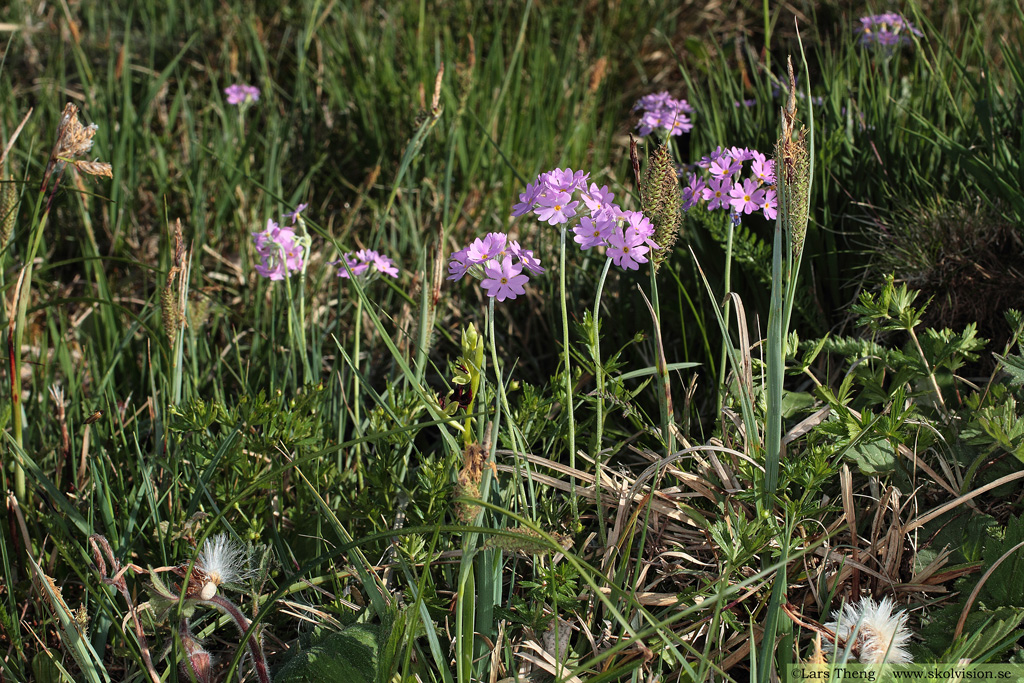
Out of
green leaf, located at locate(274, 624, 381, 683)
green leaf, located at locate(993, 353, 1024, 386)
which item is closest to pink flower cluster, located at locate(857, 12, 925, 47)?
green leaf, located at locate(993, 353, 1024, 386)

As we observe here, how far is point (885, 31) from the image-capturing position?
8.18 feet

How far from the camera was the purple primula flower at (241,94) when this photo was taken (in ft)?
9.08

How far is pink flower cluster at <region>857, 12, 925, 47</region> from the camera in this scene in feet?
7.93

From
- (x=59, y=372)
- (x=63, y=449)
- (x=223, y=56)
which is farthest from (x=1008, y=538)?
(x=223, y=56)

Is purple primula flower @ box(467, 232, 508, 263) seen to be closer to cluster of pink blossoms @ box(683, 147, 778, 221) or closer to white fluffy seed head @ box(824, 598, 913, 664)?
cluster of pink blossoms @ box(683, 147, 778, 221)

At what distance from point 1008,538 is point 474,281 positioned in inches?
61.9

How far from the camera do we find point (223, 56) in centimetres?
328

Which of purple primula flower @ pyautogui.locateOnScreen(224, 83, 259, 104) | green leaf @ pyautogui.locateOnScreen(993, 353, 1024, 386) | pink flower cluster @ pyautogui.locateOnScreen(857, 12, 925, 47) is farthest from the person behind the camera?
purple primula flower @ pyautogui.locateOnScreen(224, 83, 259, 104)

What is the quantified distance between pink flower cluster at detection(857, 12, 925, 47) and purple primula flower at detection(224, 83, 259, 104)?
6.96 ft

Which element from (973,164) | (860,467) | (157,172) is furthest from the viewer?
(157,172)

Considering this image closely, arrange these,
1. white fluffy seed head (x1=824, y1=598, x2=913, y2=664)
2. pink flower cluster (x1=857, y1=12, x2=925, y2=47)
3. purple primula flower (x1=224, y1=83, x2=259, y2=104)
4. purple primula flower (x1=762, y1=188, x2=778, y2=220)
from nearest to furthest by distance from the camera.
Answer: white fluffy seed head (x1=824, y1=598, x2=913, y2=664)
purple primula flower (x1=762, y1=188, x2=778, y2=220)
pink flower cluster (x1=857, y1=12, x2=925, y2=47)
purple primula flower (x1=224, y1=83, x2=259, y2=104)

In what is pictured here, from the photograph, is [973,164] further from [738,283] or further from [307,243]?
[307,243]

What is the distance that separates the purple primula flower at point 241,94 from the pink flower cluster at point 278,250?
1.36 m

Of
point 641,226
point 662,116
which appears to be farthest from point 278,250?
point 662,116
